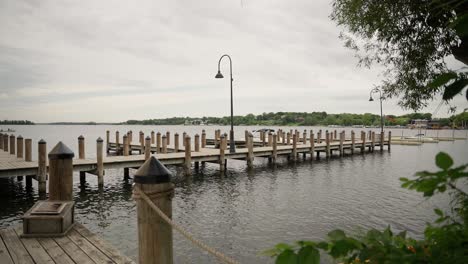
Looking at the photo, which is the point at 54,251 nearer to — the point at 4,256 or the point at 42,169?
the point at 4,256

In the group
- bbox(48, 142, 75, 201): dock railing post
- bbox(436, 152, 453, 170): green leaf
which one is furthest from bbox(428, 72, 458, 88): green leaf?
bbox(48, 142, 75, 201): dock railing post

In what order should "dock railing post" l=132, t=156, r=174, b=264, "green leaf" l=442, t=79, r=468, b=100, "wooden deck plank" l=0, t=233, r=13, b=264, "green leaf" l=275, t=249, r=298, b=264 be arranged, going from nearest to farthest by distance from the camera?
"green leaf" l=275, t=249, r=298, b=264 < "green leaf" l=442, t=79, r=468, b=100 < "dock railing post" l=132, t=156, r=174, b=264 < "wooden deck plank" l=0, t=233, r=13, b=264

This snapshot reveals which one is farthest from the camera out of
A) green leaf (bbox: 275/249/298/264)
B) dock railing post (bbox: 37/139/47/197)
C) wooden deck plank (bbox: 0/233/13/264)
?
dock railing post (bbox: 37/139/47/197)

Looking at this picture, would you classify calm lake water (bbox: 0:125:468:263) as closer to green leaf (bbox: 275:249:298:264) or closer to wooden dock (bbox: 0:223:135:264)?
wooden dock (bbox: 0:223:135:264)

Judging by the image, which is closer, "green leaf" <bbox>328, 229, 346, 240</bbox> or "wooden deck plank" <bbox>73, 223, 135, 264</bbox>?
"green leaf" <bbox>328, 229, 346, 240</bbox>

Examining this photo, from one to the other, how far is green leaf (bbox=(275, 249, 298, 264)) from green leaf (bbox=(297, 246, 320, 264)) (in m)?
0.02

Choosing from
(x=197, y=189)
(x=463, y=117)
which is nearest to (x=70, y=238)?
(x=463, y=117)

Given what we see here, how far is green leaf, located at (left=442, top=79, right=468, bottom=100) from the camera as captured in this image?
1495 mm

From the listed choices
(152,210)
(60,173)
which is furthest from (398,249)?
(60,173)

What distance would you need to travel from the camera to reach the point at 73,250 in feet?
16.7

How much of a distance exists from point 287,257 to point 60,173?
6004 mm

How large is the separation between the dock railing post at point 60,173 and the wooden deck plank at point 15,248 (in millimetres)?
886

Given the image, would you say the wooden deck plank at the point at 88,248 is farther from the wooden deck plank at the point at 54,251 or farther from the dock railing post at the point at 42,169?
the dock railing post at the point at 42,169

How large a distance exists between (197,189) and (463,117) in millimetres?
16361
